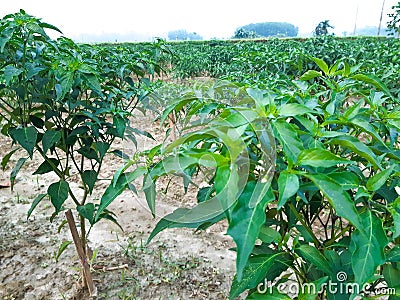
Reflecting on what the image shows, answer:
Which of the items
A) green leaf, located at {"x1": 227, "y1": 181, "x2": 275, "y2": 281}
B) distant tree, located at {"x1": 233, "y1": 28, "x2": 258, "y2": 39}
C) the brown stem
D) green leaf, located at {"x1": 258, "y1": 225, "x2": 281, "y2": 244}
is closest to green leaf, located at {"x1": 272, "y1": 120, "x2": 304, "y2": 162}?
green leaf, located at {"x1": 227, "y1": 181, "x2": 275, "y2": 281}

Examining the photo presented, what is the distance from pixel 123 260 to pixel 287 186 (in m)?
1.62

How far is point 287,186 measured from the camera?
0.57 metres

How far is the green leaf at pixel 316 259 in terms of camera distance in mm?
723

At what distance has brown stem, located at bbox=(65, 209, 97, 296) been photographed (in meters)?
1.56

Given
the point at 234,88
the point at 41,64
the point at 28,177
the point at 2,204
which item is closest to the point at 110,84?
the point at 41,64

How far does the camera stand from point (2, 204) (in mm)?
2684

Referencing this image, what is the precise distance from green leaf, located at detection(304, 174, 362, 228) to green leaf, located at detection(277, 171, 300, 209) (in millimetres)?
27

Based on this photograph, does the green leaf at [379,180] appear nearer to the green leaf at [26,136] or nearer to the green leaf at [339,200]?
the green leaf at [339,200]

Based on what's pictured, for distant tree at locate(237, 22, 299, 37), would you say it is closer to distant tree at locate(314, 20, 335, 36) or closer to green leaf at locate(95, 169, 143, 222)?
distant tree at locate(314, 20, 335, 36)

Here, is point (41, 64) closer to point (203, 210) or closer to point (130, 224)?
point (203, 210)

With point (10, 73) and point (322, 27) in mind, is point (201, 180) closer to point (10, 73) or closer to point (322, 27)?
point (10, 73)

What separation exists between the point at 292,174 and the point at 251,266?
0.25 m

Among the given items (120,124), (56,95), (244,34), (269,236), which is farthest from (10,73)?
(244,34)

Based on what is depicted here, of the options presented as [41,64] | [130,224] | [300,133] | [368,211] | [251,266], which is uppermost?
[41,64]
